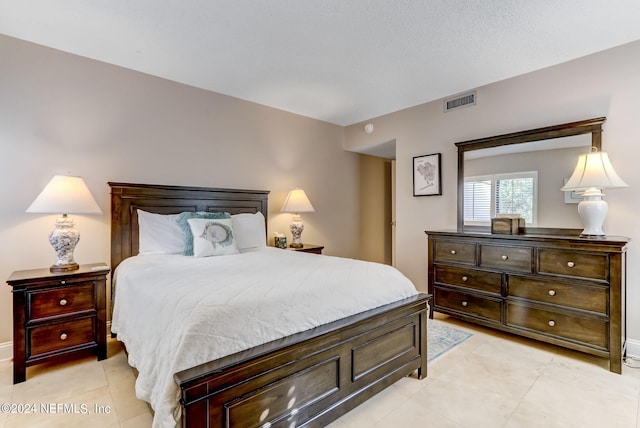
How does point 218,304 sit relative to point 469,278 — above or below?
above

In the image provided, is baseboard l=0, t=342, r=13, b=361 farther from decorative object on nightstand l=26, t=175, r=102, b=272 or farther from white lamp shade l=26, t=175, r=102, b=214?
white lamp shade l=26, t=175, r=102, b=214

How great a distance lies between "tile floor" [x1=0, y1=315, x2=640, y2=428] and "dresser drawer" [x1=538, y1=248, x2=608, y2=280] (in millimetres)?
692

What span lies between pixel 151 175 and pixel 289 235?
74.2 inches

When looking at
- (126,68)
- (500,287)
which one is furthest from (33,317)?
(500,287)

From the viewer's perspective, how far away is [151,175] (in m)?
3.15

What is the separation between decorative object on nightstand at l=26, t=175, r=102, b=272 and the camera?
2297mm

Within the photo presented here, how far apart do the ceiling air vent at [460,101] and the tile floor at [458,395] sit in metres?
2.60

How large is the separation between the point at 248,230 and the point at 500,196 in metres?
2.70

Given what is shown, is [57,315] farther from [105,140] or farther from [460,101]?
[460,101]

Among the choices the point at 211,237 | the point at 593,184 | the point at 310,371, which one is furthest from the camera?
the point at 211,237

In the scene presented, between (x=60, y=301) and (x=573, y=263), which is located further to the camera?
(x=573, y=263)

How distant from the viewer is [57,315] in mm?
2256

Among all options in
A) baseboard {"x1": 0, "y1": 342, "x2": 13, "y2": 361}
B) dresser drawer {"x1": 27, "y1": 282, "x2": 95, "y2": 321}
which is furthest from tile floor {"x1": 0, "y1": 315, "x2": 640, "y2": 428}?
dresser drawer {"x1": 27, "y1": 282, "x2": 95, "y2": 321}

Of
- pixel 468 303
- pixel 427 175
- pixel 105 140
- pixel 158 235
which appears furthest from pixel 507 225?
pixel 105 140
